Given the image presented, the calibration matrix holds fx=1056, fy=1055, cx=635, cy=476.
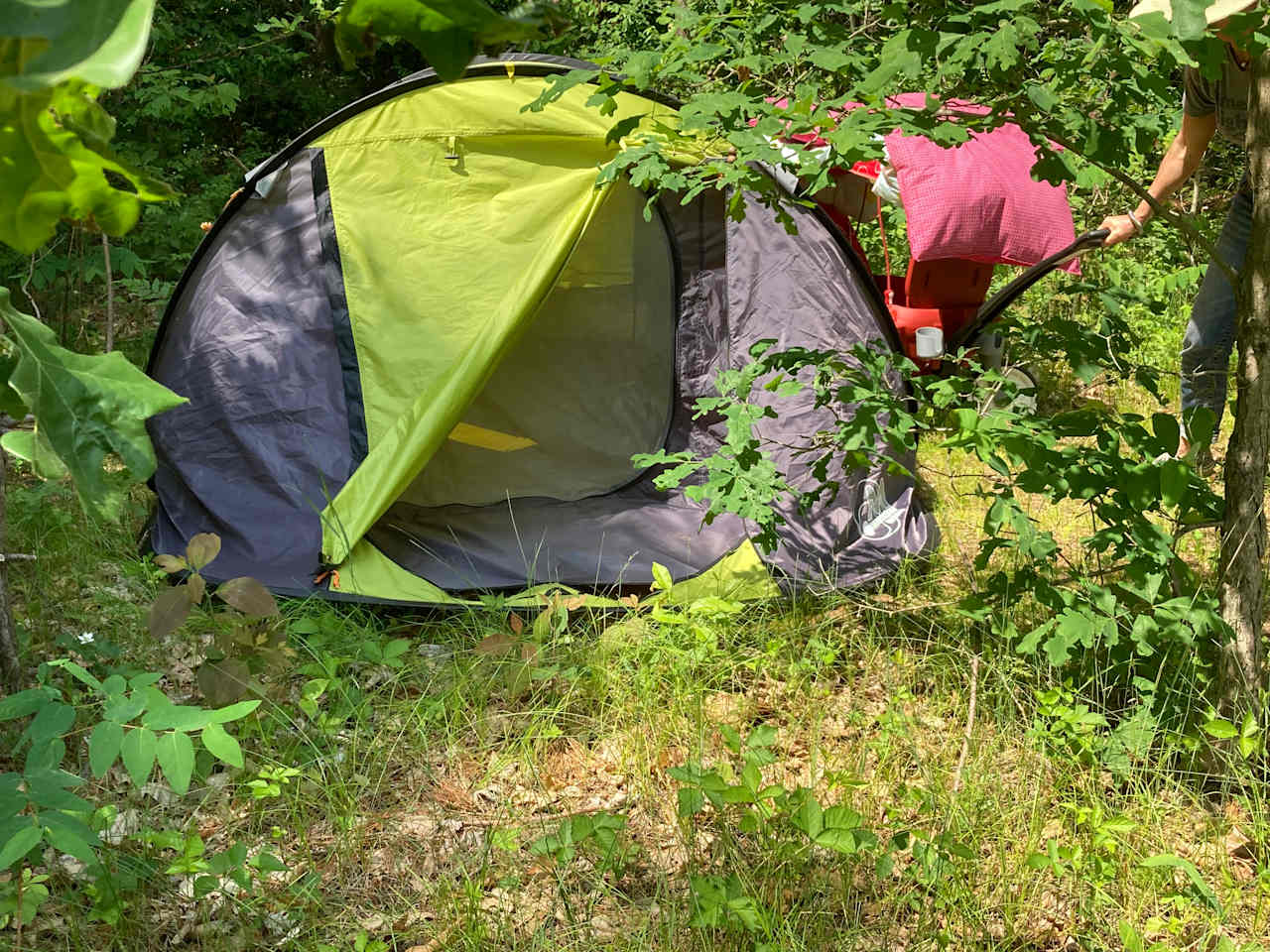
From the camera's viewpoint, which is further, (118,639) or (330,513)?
(330,513)

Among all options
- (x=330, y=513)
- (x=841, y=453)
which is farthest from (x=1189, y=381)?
(x=330, y=513)

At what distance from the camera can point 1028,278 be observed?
329 centimetres

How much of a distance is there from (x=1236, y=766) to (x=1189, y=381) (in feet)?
4.04

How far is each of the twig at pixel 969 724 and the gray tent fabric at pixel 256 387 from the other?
1707 millimetres

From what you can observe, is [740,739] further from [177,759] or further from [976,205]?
[976,205]

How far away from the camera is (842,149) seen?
5.32ft

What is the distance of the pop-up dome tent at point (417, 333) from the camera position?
9.27 feet

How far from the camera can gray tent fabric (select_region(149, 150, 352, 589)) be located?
289cm

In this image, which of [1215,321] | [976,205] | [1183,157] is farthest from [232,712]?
[976,205]

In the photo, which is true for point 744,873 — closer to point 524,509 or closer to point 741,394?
point 741,394

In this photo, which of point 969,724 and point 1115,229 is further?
point 1115,229

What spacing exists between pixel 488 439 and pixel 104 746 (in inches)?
82.8

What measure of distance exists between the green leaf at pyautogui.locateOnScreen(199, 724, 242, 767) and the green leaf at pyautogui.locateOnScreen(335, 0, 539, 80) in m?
1.25

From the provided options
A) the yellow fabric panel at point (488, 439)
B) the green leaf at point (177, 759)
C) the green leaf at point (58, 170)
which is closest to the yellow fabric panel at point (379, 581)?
the yellow fabric panel at point (488, 439)
